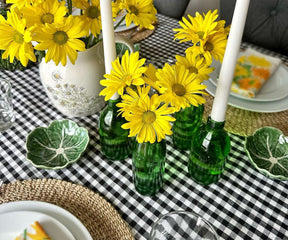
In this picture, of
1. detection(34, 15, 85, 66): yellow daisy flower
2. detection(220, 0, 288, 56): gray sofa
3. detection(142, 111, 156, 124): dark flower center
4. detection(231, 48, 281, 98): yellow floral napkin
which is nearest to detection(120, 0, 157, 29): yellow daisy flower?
detection(34, 15, 85, 66): yellow daisy flower

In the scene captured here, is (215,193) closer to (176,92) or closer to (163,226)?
(163,226)

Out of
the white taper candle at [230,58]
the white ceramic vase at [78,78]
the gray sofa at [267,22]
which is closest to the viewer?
the white taper candle at [230,58]

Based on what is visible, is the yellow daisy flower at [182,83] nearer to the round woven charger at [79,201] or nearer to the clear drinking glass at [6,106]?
the round woven charger at [79,201]

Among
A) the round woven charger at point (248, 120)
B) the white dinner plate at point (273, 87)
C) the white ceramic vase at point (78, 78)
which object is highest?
the white ceramic vase at point (78, 78)

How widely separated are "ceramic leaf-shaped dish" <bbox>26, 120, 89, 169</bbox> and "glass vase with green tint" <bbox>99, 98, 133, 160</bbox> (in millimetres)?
54

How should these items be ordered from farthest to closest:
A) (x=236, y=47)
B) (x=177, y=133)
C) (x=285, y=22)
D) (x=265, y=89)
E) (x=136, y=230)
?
1. (x=285, y=22)
2. (x=265, y=89)
3. (x=177, y=133)
4. (x=136, y=230)
5. (x=236, y=47)

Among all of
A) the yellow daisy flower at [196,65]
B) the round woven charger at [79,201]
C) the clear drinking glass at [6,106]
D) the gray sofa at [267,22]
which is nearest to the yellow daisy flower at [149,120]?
the yellow daisy flower at [196,65]

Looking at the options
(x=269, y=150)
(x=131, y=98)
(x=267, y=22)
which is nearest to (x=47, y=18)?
(x=131, y=98)

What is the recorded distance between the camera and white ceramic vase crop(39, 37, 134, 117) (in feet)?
2.20

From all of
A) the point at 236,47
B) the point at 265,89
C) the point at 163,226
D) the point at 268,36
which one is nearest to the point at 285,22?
the point at 268,36

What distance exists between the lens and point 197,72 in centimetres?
53

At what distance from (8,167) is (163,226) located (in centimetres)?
37

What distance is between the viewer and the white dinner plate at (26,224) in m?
0.54

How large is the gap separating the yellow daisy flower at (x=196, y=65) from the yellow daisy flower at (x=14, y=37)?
25 centimetres
